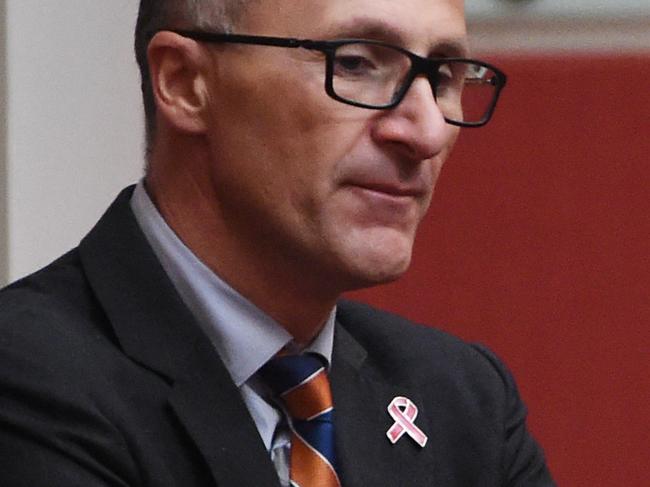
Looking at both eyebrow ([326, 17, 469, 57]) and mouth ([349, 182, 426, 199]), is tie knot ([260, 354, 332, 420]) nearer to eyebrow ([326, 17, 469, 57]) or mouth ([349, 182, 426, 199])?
mouth ([349, 182, 426, 199])

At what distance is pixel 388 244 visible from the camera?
1524 mm

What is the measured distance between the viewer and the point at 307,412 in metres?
1.56

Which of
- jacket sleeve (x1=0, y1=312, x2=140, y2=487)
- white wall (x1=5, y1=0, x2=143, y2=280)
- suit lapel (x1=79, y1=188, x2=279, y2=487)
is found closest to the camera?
jacket sleeve (x1=0, y1=312, x2=140, y2=487)

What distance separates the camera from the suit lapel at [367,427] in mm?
1597

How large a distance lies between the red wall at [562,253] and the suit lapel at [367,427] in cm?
85

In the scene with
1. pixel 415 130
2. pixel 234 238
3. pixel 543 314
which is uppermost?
pixel 415 130

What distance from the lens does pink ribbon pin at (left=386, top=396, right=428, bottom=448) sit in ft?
5.51

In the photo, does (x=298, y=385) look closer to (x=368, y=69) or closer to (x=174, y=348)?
(x=174, y=348)

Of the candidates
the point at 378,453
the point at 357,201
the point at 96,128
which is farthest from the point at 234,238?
the point at 96,128

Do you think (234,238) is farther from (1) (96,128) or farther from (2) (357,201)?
(1) (96,128)

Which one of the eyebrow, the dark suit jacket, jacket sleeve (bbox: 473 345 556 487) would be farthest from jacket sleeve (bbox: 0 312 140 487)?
jacket sleeve (bbox: 473 345 556 487)

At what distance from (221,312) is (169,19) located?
28cm

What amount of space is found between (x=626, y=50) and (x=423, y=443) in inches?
39.0

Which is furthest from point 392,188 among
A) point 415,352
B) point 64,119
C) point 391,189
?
point 64,119
